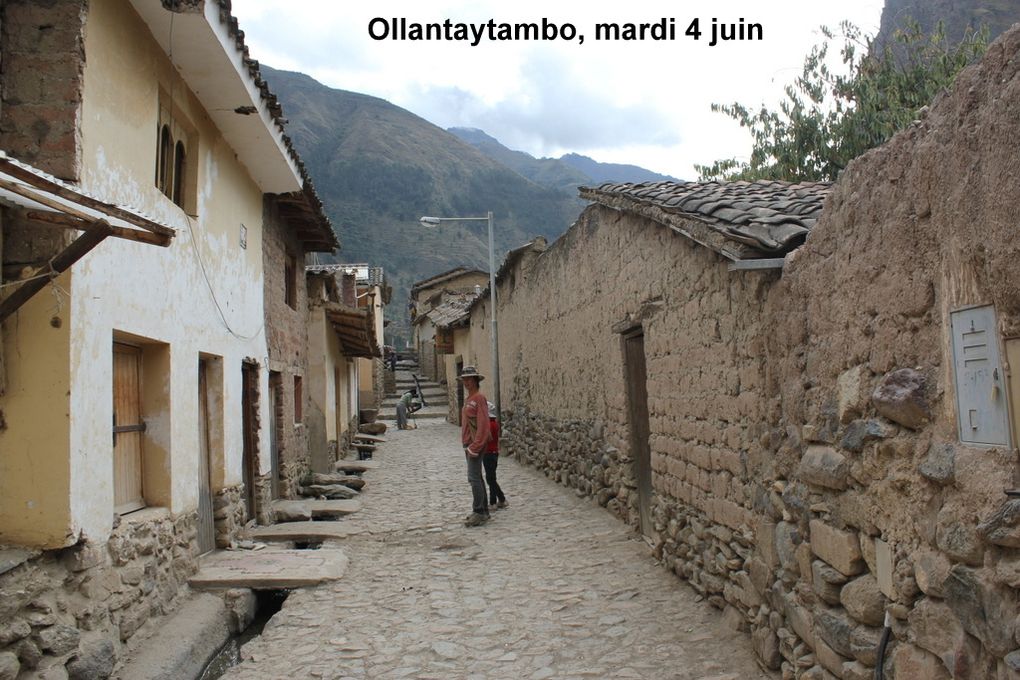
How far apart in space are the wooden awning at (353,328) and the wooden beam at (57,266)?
9109 millimetres

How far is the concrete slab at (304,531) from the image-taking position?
773cm

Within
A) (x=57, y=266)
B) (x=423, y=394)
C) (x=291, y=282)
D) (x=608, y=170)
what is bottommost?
(x=423, y=394)

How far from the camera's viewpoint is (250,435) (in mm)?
8305

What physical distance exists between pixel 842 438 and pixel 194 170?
5.55 m

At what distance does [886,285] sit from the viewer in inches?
115

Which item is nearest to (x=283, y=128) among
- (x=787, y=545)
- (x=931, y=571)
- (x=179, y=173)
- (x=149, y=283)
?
(x=179, y=173)

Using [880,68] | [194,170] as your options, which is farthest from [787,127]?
[194,170]

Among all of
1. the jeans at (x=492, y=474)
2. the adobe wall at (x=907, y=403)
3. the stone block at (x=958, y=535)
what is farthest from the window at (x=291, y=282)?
the stone block at (x=958, y=535)

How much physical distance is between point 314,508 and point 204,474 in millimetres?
2799

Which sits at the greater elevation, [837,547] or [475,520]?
[837,547]

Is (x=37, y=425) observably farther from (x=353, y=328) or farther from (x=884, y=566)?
(x=353, y=328)

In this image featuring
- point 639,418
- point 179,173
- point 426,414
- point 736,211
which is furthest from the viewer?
point 426,414

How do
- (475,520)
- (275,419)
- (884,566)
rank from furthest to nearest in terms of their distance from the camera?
(275,419), (475,520), (884,566)

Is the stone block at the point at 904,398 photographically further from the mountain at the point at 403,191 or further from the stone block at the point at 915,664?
the mountain at the point at 403,191
